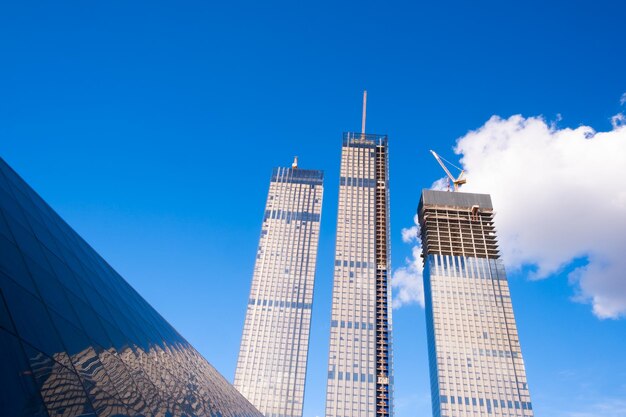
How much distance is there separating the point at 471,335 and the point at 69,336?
170m

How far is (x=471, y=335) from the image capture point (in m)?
170

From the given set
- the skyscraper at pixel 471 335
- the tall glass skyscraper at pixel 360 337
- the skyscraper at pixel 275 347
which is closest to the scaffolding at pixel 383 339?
the tall glass skyscraper at pixel 360 337

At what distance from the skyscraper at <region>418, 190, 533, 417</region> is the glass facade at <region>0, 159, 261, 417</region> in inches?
5509

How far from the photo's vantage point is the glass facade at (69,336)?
1617 cm

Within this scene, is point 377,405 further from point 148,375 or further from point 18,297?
point 18,297

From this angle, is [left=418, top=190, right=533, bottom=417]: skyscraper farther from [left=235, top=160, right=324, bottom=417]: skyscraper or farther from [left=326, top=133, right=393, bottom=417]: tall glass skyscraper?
[left=235, top=160, right=324, bottom=417]: skyscraper

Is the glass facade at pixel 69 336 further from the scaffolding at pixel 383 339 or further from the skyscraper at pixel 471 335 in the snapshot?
the skyscraper at pixel 471 335

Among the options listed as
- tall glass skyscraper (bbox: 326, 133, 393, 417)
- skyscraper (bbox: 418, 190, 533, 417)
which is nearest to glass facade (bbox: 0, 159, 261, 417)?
tall glass skyscraper (bbox: 326, 133, 393, 417)

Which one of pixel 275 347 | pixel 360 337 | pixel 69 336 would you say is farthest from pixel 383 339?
pixel 69 336

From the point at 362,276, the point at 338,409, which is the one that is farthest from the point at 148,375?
the point at 362,276

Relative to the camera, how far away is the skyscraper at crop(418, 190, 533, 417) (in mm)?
155375

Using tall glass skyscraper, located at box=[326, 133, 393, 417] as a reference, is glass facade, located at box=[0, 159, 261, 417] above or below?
below

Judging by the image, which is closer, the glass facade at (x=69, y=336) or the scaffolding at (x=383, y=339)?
the glass facade at (x=69, y=336)

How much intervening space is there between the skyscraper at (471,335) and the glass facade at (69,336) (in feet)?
459
